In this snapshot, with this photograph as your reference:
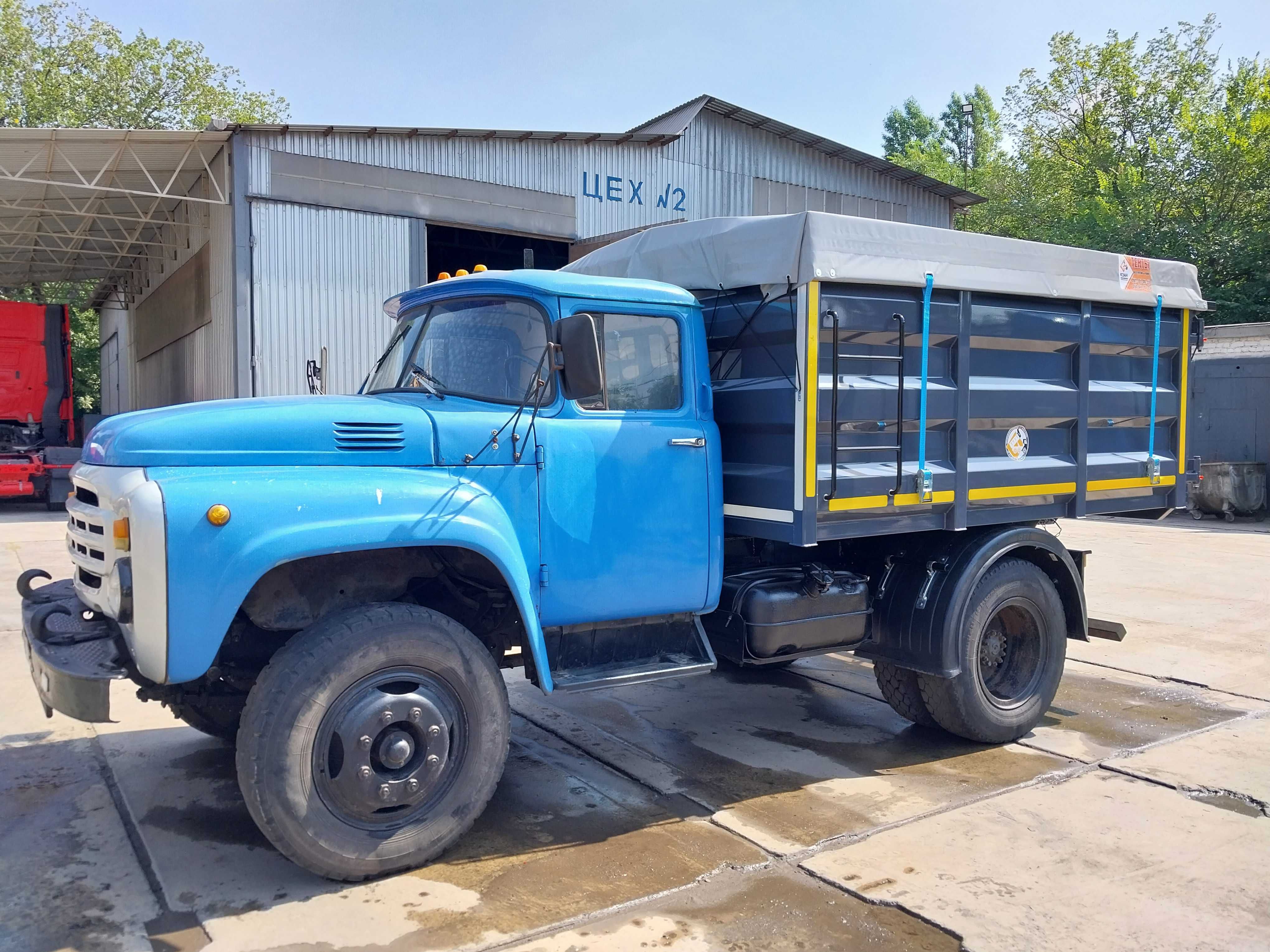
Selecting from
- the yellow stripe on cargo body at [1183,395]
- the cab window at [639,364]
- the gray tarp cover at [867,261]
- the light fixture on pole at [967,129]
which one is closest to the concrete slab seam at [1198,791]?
the yellow stripe on cargo body at [1183,395]

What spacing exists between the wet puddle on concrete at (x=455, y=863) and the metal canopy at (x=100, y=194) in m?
12.3

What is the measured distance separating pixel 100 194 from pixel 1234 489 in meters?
21.8

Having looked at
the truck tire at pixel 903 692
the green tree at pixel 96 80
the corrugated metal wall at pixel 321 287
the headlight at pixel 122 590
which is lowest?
the truck tire at pixel 903 692

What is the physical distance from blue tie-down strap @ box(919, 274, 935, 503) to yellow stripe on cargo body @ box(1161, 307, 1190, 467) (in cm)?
235

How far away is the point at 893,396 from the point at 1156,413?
2.39m

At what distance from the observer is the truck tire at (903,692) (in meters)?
5.74

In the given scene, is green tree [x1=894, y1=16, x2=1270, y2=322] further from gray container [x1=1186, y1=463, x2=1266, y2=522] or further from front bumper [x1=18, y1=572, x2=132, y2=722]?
front bumper [x1=18, y1=572, x2=132, y2=722]

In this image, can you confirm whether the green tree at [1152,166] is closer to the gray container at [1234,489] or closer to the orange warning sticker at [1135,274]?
the gray container at [1234,489]

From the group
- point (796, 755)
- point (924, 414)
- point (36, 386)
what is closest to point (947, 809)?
point (796, 755)

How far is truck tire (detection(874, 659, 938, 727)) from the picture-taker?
226 inches

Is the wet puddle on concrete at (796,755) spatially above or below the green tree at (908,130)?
below

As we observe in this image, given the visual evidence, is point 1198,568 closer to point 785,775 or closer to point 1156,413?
point 1156,413

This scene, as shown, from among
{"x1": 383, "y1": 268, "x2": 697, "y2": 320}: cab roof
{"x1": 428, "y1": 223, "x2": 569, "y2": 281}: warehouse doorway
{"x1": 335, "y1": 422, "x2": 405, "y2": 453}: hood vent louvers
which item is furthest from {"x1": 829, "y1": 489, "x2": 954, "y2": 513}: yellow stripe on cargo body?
{"x1": 428, "y1": 223, "x2": 569, "y2": 281}: warehouse doorway

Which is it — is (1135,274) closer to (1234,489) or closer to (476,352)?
(476,352)
